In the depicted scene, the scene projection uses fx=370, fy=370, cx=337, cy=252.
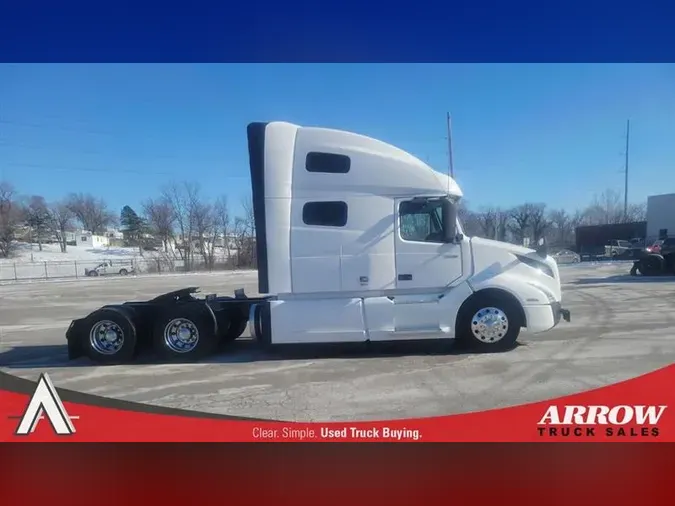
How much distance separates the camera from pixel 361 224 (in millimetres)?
3209

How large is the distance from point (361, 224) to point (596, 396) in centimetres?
205

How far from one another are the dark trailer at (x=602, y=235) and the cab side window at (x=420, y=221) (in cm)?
106

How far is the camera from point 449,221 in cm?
326

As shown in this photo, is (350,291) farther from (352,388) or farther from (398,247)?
(352,388)

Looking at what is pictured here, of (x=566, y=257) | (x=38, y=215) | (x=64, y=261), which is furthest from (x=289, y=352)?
(x=566, y=257)

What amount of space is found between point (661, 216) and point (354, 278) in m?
2.26

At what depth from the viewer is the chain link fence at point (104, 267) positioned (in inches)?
104

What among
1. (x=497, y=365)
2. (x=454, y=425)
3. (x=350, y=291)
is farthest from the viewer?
(x=350, y=291)

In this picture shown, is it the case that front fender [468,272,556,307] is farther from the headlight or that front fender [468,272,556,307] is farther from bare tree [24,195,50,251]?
bare tree [24,195,50,251]

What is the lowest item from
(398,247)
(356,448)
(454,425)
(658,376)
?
(356,448)

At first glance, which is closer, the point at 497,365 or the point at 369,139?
the point at 369,139

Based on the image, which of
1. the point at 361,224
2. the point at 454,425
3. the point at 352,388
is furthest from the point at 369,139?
the point at 454,425

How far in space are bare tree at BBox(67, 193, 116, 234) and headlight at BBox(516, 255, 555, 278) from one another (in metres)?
3.19

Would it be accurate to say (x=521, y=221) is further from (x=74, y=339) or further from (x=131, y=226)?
(x=74, y=339)
